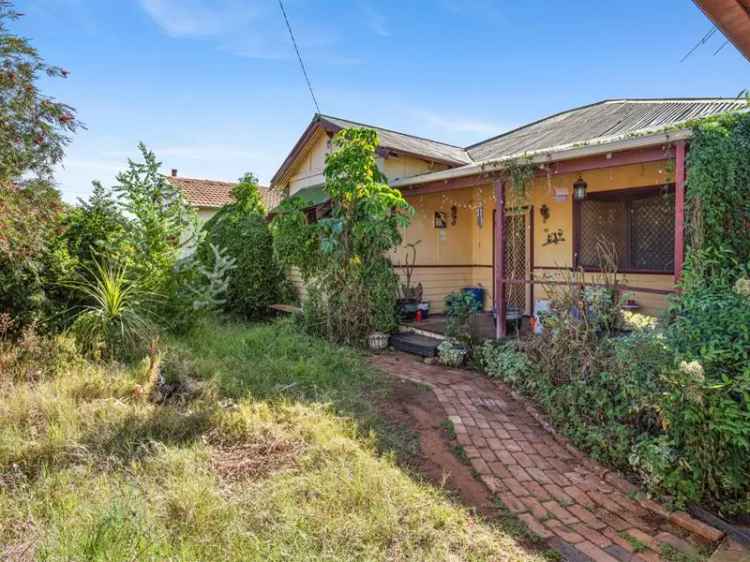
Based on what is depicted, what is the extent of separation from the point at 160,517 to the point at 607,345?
4304mm

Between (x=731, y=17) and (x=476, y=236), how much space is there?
790cm

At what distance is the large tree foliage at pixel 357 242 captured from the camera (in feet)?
25.5

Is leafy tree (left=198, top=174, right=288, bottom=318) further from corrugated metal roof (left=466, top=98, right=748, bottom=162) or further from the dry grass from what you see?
the dry grass

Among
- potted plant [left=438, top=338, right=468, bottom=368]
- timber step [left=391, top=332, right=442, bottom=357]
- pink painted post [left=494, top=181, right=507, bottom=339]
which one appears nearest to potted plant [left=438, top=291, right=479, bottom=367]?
potted plant [left=438, top=338, right=468, bottom=368]

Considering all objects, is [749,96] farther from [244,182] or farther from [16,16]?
Result: [244,182]

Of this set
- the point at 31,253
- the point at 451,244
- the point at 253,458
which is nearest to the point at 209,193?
the point at 451,244

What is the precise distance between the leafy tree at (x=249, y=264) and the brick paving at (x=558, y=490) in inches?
264

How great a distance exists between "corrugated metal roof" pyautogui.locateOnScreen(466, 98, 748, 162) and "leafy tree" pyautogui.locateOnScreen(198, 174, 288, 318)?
5.51 meters

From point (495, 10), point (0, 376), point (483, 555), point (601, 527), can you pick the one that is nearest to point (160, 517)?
point (483, 555)

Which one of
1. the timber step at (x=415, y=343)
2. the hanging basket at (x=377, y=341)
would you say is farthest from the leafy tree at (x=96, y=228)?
the timber step at (x=415, y=343)

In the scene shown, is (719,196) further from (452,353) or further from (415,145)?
(415,145)

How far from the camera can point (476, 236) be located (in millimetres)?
10312

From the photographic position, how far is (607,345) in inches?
189

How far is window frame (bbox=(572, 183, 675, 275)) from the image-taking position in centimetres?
731
